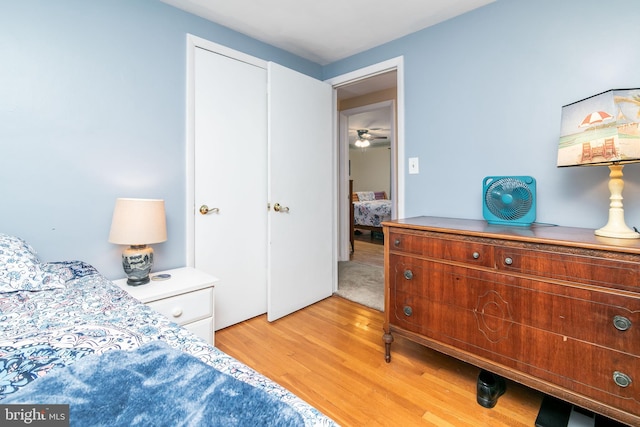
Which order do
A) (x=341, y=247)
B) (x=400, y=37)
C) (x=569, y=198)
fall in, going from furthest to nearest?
(x=341, y=247), (x=400, y=37), (x=569, y=198)

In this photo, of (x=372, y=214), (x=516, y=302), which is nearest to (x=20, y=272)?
(x=516, y=302)

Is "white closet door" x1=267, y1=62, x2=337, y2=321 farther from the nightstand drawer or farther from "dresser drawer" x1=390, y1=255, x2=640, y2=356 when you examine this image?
"dresser drawer" x1=390, y1=255, x2=640, y2=356

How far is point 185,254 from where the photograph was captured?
2141mm

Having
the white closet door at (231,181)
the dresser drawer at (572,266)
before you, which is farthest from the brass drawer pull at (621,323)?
the white closet door at (231,181)

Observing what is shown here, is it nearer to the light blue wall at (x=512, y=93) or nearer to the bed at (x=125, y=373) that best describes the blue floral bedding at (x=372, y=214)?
the light blue wall at (x=512, y=93)

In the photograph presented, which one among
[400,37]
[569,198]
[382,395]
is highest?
[400,37]

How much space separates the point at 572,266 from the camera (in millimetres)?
1246

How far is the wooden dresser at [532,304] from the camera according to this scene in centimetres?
116

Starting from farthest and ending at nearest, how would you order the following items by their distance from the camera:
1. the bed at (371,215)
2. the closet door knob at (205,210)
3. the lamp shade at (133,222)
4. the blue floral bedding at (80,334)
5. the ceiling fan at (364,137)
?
the ceiling fan at (364,137) → the bed at (371,215) → the closet door knob at (205,210) → the lamp shade at (133,222) → the blue floral bedding at (80,334)

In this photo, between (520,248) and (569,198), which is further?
(569,198)

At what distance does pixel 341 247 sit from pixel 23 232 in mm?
3402

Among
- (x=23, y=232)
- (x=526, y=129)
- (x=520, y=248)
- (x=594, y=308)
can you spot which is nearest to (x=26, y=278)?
(x=23, y=232)

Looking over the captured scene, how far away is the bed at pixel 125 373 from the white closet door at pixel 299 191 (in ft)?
4.71

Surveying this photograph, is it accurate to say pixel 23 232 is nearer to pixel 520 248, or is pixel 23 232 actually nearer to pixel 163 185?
pixel 163 185
